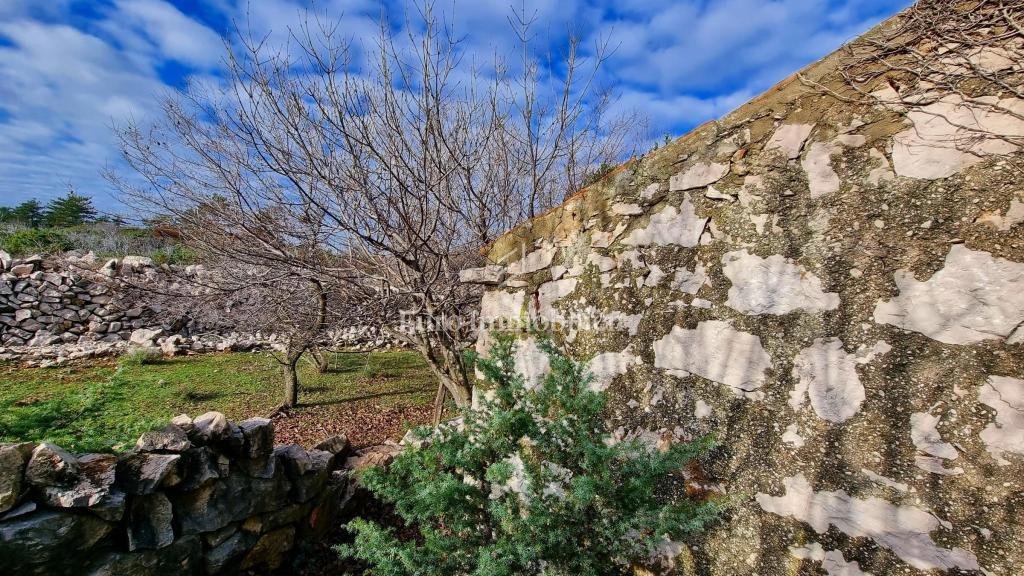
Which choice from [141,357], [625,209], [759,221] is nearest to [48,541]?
[625,209]

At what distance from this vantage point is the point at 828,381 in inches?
58.9

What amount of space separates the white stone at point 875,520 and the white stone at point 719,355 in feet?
1.24

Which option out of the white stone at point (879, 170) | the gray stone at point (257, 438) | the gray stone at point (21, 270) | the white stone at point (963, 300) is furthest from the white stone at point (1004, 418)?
the gray stone at point (21, 270)

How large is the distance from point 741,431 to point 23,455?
2.98m

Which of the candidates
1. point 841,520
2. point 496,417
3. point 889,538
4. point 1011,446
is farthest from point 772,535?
point 496,417

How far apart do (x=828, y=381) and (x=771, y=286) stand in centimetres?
40

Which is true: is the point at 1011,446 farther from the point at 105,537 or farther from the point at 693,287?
the point at 105,537

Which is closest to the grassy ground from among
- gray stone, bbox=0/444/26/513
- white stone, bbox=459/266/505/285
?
gray stone, bbox=0/444/26/513

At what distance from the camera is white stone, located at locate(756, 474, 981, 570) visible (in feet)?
4.09

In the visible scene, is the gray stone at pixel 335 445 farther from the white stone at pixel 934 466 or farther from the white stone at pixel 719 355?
the white stone at pixel 934 466

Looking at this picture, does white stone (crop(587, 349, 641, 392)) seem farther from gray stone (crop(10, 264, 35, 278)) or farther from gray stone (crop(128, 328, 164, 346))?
gray stone (crop(10, 264, 35, 278))

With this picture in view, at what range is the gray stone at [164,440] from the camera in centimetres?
207

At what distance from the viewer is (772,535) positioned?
1537 mm

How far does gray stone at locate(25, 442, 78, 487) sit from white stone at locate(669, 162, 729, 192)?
304 centimetres
